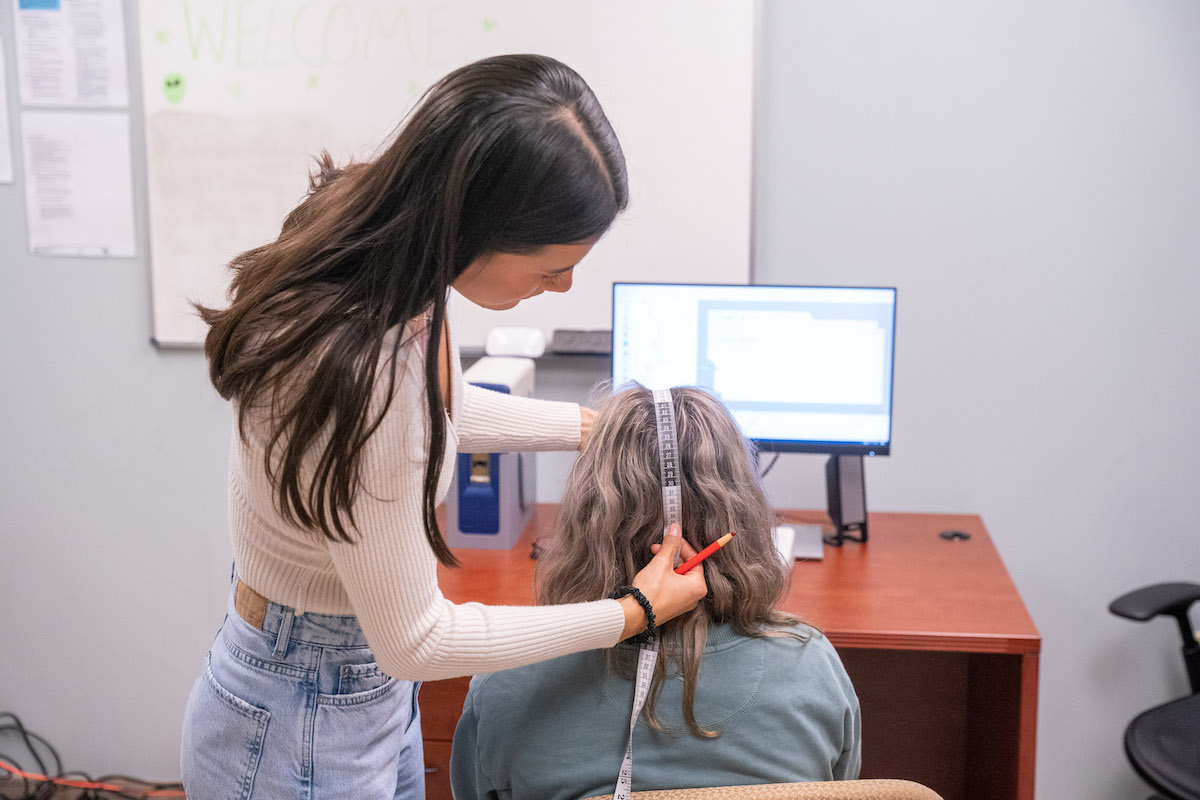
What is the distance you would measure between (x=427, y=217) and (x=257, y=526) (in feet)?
1.23

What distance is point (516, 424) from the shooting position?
1.38 metres

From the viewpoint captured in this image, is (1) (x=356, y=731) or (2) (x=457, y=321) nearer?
(1) (x=356, y=731)

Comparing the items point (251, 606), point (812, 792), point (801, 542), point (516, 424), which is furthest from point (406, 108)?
point (812, 792)

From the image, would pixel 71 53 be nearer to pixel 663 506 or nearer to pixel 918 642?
pixel 663 506

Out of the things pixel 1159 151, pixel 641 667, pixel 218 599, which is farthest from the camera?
pixel 218 599

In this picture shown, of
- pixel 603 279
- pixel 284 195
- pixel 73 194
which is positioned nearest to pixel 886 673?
pixel 603 279

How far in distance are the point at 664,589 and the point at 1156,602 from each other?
1325 millimetres

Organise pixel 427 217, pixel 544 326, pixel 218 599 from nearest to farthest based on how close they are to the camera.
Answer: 1. pixel 427 217
2. pixel 544 326
3. pixel 218 599

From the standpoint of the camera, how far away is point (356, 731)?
109 centimetres

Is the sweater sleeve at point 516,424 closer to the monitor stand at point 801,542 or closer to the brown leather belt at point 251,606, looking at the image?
the brown leather belt at point 251,606

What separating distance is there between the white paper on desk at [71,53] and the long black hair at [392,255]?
1656mm

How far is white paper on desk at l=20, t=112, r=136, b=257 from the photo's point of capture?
7.51 feet

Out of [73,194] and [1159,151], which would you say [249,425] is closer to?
[73,194]

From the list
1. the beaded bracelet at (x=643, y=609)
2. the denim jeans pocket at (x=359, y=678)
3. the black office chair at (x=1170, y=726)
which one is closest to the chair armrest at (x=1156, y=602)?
the black office chair at (x=1170, y=726)
